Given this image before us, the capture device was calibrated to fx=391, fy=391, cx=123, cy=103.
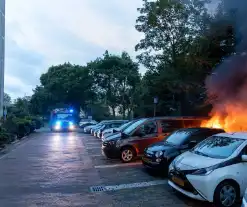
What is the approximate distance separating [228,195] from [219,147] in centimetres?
126

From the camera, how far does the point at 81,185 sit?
9812mm

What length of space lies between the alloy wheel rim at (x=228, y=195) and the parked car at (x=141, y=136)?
6299mm

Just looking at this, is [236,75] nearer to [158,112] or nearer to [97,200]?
[97,200]

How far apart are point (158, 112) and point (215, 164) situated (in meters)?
25.6

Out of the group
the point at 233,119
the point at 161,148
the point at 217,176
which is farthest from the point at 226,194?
the point at 233,119

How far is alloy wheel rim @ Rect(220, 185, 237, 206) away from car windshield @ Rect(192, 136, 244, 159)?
25.4 inches

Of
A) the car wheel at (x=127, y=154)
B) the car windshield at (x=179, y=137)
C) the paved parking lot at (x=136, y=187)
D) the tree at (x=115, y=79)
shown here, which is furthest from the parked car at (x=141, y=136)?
the tree at (x=115, y=79)

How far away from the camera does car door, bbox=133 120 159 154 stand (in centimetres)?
1380

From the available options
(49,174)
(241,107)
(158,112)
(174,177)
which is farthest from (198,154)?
(158,112)

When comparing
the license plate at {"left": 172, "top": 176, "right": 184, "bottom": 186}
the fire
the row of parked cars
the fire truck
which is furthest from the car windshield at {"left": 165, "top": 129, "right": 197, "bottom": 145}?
the fire truck

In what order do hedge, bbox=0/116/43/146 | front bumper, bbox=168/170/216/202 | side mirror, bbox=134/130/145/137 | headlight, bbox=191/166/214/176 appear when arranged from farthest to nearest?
1. hedge, bbox=0/116/43/146
2. side mirror, bbox=134/130/145/137
3. headlight, bbox=191/166/214/176
4. front bumper, bbox=168/170/216/202

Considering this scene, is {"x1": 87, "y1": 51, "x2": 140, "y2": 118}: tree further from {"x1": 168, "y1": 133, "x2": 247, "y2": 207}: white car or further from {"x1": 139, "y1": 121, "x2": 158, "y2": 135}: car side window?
{"x1": 168, "y1": 133, "x2": 247, "y2": 207}: white car

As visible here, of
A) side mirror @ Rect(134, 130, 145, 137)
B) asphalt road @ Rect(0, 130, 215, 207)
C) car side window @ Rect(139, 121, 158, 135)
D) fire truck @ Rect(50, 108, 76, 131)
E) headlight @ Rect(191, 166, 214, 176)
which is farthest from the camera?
fire truck @ Rect(50, 108, 76, 131)

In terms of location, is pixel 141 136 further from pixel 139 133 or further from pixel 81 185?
pixel 81 185
